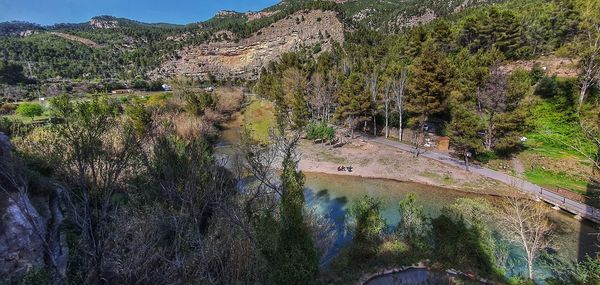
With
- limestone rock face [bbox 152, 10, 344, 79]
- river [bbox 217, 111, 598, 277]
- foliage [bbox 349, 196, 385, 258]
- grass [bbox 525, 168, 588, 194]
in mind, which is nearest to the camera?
foliage [bbox 349, 196, 385, 258]

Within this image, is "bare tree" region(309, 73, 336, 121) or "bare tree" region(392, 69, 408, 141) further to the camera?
"bare tree" region(309, 73, 336, 121)

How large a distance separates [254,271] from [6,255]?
8443 mm

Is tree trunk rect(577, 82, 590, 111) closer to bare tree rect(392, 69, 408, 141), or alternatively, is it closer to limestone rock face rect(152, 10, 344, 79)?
bare tree rect(392, 69, 408, 141)

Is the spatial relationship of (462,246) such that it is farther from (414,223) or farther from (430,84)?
(430,84)

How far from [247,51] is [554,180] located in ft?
349

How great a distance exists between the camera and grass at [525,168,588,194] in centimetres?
2809

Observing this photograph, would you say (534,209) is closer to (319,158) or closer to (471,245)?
(471,245)

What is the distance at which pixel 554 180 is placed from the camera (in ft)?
97.9

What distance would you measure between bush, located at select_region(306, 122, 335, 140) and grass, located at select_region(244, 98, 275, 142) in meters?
7.33

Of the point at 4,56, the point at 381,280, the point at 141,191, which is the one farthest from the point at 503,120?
the point at 4,56

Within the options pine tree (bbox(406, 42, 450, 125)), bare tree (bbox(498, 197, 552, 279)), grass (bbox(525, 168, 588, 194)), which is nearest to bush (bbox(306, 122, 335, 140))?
pine tree (bbox(406, 42, 450, 125))

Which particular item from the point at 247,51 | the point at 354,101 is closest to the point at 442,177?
the point at 354,101

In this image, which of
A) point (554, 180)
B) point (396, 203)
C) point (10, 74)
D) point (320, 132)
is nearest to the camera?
point (396, 203)

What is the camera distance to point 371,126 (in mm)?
51750
